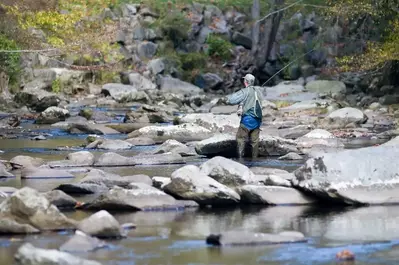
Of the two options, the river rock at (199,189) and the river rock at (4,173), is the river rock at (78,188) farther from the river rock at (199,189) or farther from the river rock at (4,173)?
the river rock at (4,173)

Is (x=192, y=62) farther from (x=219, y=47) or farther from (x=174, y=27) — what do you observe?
(x=174, y=27)

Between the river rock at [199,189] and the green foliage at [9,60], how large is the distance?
645 inches

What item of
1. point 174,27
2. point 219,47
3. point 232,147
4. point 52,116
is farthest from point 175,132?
point 174,27

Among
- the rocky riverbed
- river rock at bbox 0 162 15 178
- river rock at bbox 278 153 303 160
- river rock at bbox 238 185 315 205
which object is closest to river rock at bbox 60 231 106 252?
the rocky riverbed

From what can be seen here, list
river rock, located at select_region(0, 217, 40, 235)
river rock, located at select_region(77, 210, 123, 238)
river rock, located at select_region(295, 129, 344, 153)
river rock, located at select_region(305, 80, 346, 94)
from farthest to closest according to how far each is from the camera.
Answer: river rock, located at select_region(305, 80, 346, 94)
river rock, located at select_region(295, 129, 344, 153)
river rock, located at select_region(0, 217, 40, 235)
river rock, located at select_region(77, 210, 123, 238)

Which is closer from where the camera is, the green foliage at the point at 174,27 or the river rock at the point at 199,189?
the river rock at the point at 199,189

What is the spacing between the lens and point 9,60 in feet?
101

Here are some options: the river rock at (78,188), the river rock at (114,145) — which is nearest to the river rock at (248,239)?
the river rock at (78,188)

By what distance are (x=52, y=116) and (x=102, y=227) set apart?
18326mm

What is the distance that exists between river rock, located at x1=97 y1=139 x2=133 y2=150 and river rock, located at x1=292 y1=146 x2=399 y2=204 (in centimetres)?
820

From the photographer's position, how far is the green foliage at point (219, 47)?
153 ft

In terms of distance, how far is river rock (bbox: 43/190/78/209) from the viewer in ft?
39.4

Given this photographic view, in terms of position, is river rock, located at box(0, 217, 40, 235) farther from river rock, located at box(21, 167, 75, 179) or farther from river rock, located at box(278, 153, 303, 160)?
river rock, located at box(278, 153, 303, 160)

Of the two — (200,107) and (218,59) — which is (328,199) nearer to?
(200,107)
